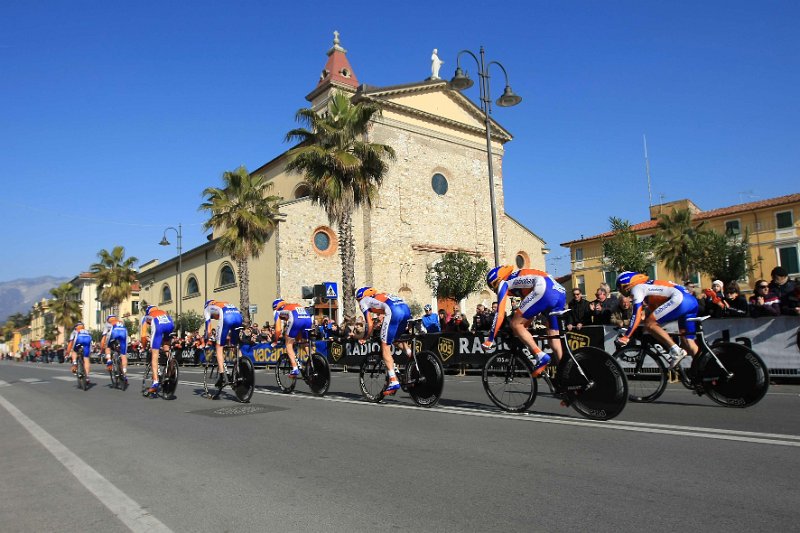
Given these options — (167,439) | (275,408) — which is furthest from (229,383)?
(167,439)

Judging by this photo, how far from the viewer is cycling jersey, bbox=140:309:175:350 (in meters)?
11.9

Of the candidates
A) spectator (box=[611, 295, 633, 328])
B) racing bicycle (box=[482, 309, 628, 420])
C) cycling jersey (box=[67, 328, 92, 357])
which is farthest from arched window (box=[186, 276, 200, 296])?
racing bicycle (box=[482, 309, 628, 420])

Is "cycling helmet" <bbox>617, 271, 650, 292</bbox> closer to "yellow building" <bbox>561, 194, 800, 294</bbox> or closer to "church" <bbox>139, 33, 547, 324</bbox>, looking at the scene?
"church" <bbox>139, 33, 547, 324</bbox>

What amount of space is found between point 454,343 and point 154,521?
484 inches

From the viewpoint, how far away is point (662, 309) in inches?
295

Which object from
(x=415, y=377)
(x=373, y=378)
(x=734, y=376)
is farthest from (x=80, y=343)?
(x=734, y=376)

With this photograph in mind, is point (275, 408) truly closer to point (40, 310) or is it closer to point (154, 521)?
point (154, 521)

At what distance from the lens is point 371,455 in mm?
5574

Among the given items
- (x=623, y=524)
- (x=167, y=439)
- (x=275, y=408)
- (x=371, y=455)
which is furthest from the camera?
(x=275, y=408)

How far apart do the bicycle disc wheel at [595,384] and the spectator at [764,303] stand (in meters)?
5.93

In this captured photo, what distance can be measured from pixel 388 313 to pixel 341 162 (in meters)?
17.5

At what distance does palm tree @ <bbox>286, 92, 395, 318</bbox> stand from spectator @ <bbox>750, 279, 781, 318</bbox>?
17288mm

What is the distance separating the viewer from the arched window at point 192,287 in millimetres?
47928

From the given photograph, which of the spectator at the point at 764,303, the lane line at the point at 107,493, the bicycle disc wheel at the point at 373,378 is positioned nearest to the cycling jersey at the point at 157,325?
the lane line at the point at 107,493
